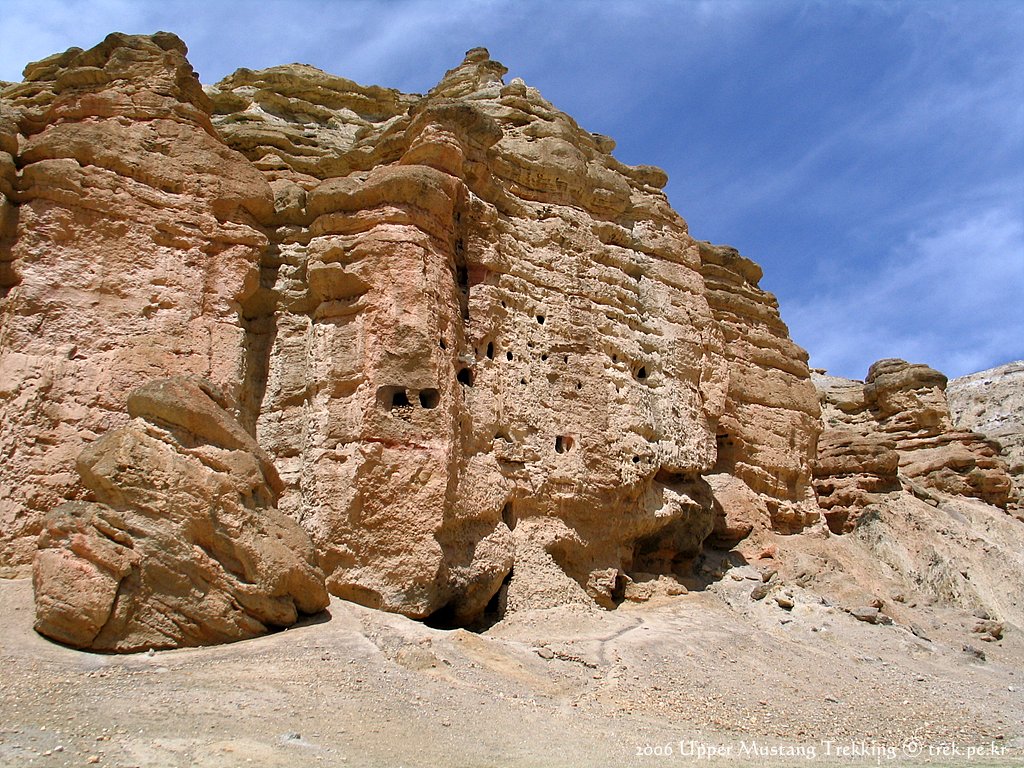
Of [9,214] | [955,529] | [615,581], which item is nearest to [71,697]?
[9,214]

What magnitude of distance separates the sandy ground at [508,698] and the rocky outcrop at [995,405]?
18.0 metres

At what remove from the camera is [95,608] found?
6.60 metres

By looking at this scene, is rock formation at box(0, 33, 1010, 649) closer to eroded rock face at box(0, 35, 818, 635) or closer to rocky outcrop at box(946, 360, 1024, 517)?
eroded rock face at box(0, 35, 818, 635)

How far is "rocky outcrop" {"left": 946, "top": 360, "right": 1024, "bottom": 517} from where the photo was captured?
26.4 metres

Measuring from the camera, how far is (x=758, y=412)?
1570cm

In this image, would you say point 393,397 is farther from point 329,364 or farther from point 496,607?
point 496,607

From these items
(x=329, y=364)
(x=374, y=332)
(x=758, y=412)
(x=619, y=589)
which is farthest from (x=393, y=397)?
(x=758, y=412)

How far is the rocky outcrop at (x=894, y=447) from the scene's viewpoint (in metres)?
17.1

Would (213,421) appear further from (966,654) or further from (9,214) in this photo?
(966,654)

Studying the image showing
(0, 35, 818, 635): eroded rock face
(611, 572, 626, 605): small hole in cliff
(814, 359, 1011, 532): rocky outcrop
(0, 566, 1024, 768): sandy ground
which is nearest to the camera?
(0, 566, 1024, 768): sandy ground

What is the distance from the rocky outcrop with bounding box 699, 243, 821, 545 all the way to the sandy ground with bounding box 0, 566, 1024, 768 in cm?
417

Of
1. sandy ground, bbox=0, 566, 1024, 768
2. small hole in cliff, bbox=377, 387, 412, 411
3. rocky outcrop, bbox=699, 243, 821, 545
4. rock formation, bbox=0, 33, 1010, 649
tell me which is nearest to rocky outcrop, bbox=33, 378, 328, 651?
rock formation, bbox=0, 33, 1010, 649

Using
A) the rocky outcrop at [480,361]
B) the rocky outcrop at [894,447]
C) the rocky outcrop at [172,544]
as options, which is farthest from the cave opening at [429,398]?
the rocky outcrop at [894,447]

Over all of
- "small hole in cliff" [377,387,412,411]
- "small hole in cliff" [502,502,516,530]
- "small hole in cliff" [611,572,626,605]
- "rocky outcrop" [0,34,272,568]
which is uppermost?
"rocky outcrop" [0,34,272,568]
